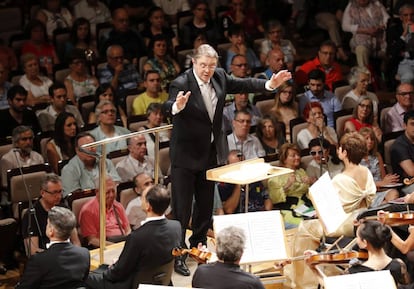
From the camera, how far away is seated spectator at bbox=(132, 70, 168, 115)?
32.4 feet

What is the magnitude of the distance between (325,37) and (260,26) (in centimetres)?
89

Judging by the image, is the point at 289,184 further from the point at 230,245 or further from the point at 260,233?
the point at 230,245

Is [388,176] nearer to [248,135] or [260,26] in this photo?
[248,135]

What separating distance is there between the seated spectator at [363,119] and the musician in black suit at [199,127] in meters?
2.95

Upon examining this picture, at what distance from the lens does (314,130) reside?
372 inches

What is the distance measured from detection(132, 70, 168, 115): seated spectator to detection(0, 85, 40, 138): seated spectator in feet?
3.24

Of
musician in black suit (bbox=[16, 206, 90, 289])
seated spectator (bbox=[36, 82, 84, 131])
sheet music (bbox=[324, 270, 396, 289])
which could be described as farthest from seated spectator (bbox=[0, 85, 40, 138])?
sheet music (bbox=[324, 270, 396, 289])

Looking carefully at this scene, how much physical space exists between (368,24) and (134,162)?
13.5ft

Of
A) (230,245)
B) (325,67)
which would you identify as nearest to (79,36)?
(325,67)

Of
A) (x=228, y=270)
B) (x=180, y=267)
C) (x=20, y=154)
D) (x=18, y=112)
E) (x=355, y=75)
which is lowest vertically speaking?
(x=180, y=267)

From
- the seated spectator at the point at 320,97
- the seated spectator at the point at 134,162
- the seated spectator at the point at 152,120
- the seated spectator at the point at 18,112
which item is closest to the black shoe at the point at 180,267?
the seated spectator at the point at 134,162

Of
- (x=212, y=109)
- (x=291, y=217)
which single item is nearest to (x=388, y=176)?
(x=291, y=217)

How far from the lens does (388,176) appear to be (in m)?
8.95

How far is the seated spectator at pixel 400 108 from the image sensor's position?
32.7 ft
